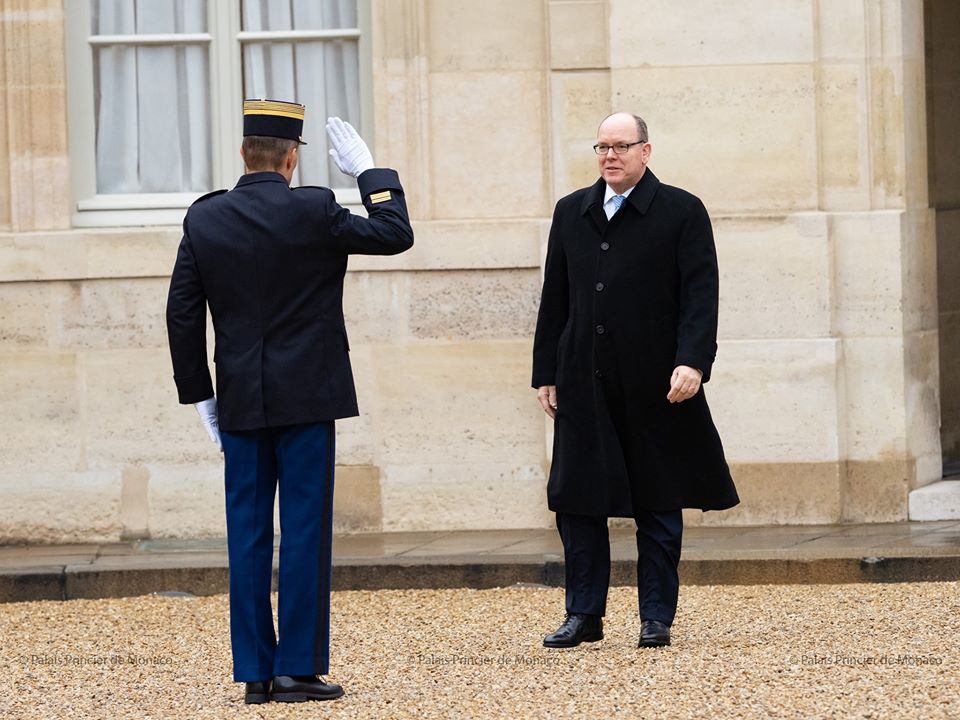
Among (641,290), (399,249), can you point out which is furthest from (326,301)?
(641,290)

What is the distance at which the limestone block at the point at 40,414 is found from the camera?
326 inches

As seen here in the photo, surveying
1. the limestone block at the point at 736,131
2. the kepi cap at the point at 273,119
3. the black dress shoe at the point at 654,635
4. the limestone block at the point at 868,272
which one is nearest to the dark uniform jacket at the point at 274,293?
the kepi cap at the point at 273,119

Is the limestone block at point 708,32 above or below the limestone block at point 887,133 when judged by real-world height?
above

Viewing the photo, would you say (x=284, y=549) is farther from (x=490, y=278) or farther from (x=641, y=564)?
(x=490, y=278)

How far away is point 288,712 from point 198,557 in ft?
9.24

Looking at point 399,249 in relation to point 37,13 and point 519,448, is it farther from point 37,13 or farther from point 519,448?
point 37,13

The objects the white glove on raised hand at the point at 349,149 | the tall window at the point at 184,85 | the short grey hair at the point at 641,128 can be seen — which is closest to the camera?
the white glove on raised hand at the point at 349,149

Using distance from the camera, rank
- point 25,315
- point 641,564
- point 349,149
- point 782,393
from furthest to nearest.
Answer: point 25,315
point 782,393
point 641,564
point 349,149

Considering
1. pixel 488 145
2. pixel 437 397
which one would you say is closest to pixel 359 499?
pixel 437 397

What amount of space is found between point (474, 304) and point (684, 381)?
294 centimetres

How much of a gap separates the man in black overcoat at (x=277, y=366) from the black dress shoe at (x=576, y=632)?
87 centimetres

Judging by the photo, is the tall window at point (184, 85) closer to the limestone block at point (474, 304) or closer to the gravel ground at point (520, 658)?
the limestone block at point (474, 304)

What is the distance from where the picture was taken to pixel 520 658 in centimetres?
550

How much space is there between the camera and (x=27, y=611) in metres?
6.88
